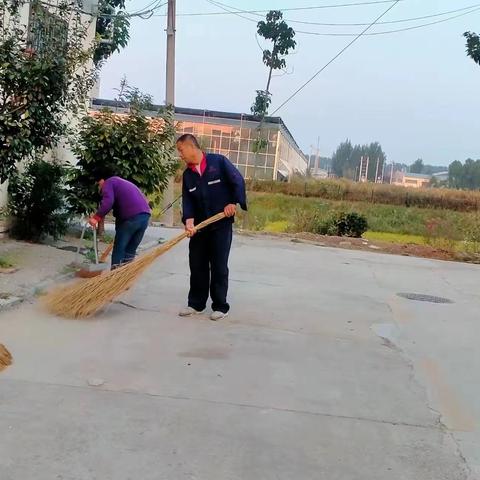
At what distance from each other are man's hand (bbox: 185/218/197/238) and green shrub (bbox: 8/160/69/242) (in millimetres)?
4246

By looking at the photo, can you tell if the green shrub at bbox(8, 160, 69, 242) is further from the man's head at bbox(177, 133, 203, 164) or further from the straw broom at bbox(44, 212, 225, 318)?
the man's head at bbox(177, 133, 203, 164)

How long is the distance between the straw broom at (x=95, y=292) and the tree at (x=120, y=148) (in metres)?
4.13

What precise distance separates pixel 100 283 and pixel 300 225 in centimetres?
1346

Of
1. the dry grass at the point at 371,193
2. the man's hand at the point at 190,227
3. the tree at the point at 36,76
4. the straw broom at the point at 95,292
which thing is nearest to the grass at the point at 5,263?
the tree at the point at 36,76

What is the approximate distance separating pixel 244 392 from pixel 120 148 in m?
6.81

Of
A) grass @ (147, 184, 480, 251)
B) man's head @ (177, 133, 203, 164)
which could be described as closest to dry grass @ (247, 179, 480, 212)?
grass @ (147, 184, 480, 251)

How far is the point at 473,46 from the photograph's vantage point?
15984 millimetres

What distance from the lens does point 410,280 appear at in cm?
1059

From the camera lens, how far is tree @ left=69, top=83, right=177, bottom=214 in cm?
1037

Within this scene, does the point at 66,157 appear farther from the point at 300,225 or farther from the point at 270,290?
the point at 300,225

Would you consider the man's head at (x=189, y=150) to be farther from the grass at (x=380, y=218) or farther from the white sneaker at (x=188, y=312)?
the grass at (x=380, y=218)

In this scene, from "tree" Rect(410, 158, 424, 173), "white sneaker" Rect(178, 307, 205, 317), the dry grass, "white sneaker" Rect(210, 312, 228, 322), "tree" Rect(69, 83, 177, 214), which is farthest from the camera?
"tree" Rect(410, 158, 424, 173)

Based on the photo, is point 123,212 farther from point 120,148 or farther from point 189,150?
point 120,148

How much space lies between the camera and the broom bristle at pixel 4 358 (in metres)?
4.49
